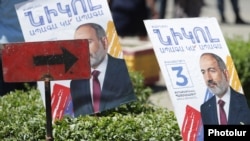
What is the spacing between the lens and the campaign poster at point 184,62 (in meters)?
5.34

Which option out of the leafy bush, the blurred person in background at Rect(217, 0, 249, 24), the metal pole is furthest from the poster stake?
the blurred person in background at Rect(217, 0, 249, 24)

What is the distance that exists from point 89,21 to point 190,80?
939mm

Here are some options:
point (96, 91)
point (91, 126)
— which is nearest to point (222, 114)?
point (91, 126)

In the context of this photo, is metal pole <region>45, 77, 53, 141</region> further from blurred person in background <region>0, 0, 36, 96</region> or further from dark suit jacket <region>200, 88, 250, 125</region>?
blurred person in background <region>0, 0, 36, 96</region>

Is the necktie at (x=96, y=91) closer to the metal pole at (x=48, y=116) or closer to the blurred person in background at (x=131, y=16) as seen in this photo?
the metal pole at (x=48, y=116)

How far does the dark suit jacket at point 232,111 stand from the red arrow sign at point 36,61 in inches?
33.3

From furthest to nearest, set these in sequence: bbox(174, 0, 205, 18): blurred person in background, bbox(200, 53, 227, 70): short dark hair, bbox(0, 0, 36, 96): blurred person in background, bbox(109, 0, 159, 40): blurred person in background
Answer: bbox(109, 0, 159, 40): blurred person in background → bbox(174, 0, 205, 18): blurred person in background → bbox(0, 0, 36, 96): blurred person in background → bbox(200, 53, 227, 70): short dark hair

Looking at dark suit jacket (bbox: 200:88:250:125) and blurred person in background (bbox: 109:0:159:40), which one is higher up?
blurred person in background (bbox: 109:0:159:40)

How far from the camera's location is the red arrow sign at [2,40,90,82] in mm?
5191

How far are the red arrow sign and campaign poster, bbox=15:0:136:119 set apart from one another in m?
0.66

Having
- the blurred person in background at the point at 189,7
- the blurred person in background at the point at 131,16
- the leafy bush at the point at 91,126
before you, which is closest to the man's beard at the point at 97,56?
the leafy bush at the point at 91,126

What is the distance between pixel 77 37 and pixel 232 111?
114cm

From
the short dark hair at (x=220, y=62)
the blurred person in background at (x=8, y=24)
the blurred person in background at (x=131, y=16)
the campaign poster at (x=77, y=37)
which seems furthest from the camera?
the blurred person in background at (x=131, y=16)

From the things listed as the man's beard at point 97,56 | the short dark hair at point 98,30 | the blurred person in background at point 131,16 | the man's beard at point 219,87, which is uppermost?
the blurred person in background at point 131,16
